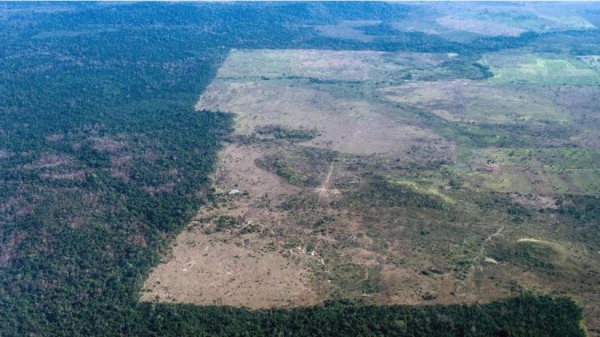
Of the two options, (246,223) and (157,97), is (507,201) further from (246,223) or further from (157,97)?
(157,97)

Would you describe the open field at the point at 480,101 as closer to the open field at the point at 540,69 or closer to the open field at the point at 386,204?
the open field at the point at 386,204

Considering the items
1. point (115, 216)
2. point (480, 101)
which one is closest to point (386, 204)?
point (115, 216)

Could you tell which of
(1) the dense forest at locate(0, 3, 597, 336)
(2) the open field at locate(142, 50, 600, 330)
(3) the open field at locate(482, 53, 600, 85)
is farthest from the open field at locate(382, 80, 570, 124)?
(1) the dense forest at locate(0, 3, 597, 336)

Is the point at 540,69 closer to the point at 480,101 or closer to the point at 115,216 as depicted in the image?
the point at 480,101

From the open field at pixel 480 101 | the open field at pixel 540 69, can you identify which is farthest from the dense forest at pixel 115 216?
the open field at pixel 540 69

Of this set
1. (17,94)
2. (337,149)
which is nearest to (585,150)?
(337,149)
